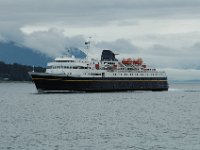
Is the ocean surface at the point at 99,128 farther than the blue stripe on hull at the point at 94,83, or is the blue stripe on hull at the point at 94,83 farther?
the blue stripe on hull at the point at 94,83

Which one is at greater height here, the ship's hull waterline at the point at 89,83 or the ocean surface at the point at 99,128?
the ship's hull waterline at the point at 89,83

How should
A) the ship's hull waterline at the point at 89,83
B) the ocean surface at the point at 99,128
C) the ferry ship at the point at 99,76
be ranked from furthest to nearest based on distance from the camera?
the ferry ship at the point at 99,76 < the ship's hull waterline at the point at 89,83 < the ocean surface at the point at 99,128

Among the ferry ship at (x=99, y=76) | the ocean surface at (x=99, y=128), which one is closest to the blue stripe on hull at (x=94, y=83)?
the ferry ship at (x=99, y=76)

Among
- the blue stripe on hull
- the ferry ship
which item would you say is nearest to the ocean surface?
the blue stripe on hull

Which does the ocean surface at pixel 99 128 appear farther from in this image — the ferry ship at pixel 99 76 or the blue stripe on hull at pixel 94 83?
the ferry ship at pixel 99 76

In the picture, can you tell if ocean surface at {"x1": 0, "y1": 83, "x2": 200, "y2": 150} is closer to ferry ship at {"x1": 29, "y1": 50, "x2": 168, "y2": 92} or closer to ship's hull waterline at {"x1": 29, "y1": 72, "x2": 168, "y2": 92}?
ship's hull waterline at {"x1": 29, "y1": 72, "x2": 168, "y2": 92}

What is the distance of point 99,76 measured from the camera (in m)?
154

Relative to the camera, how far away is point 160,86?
579ft

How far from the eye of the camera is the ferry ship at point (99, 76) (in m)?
144

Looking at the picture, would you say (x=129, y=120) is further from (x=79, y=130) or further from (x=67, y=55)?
(x=67, y=55)

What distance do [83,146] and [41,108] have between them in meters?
45.4

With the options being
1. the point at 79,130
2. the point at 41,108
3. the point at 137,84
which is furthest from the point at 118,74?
the point at 79,130

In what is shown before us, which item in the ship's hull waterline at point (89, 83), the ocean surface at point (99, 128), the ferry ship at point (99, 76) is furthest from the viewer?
the ferry ship at point (99, 76)

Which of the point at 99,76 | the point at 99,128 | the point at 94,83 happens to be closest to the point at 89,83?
the point at 94,83
